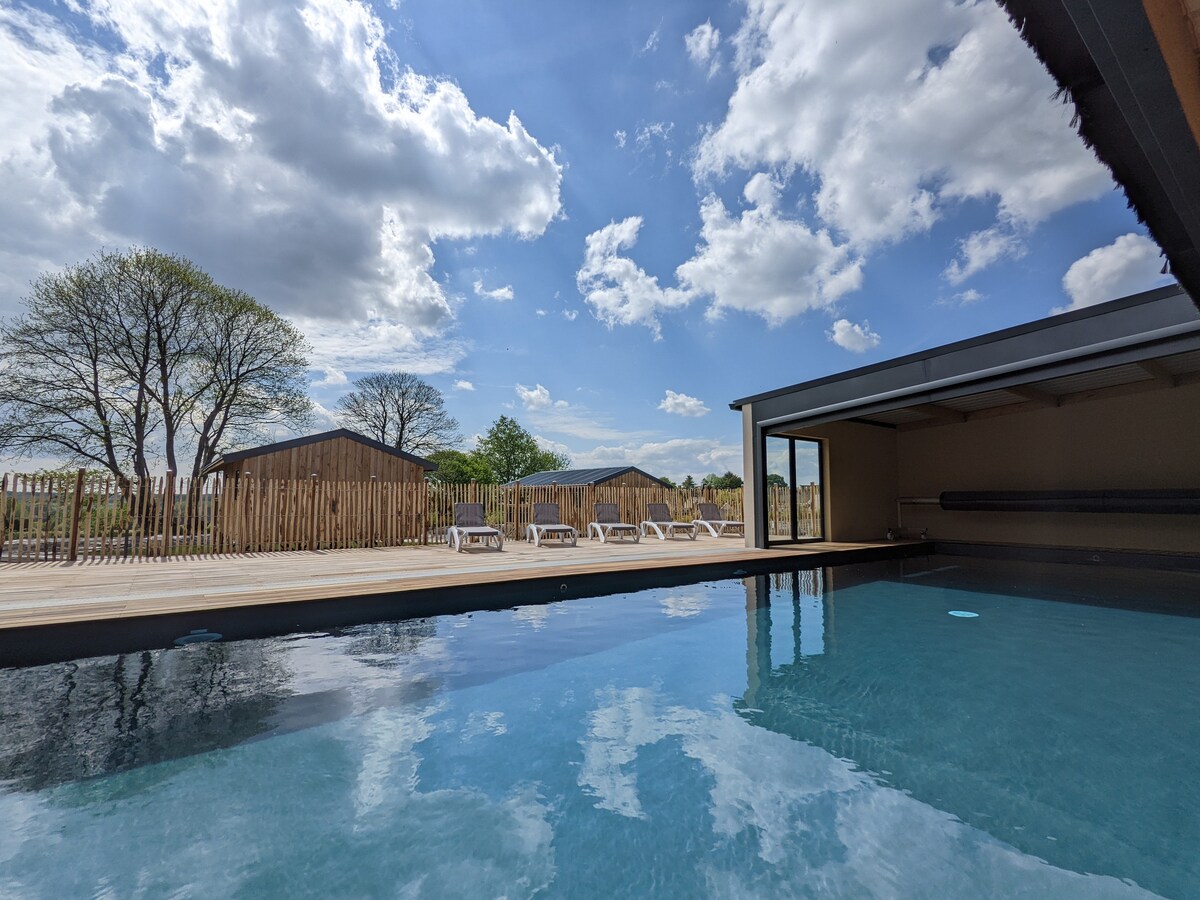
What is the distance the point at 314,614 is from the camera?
4793 mm

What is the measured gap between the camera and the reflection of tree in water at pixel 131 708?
281cm

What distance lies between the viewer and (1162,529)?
350 inches

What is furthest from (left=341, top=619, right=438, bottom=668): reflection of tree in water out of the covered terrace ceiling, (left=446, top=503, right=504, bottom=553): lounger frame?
the covered terrace ceiling

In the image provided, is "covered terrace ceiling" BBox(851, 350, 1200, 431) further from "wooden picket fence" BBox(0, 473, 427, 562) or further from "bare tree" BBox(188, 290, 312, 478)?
"bare tree" BBox(188, 290, 312, 478)

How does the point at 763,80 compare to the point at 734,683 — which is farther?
the point at 763,80

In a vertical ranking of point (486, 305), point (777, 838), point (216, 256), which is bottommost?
point (777, 838)

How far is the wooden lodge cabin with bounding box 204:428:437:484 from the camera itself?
1456 cm

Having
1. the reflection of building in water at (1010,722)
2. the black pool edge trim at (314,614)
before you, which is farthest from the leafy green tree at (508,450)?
the reflection of building in water at (1010,722)

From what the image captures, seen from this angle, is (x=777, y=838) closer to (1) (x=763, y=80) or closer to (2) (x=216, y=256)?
(1) (x=763, y=80)

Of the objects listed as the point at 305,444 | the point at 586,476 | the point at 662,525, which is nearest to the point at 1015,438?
the point at 662,525

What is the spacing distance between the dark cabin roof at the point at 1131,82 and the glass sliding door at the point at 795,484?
28.8 ft

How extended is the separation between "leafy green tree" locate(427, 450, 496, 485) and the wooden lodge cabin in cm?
1519

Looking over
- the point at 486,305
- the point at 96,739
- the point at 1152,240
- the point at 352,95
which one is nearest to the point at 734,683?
the point at 1152,240

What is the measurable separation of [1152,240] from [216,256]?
21704 mm
